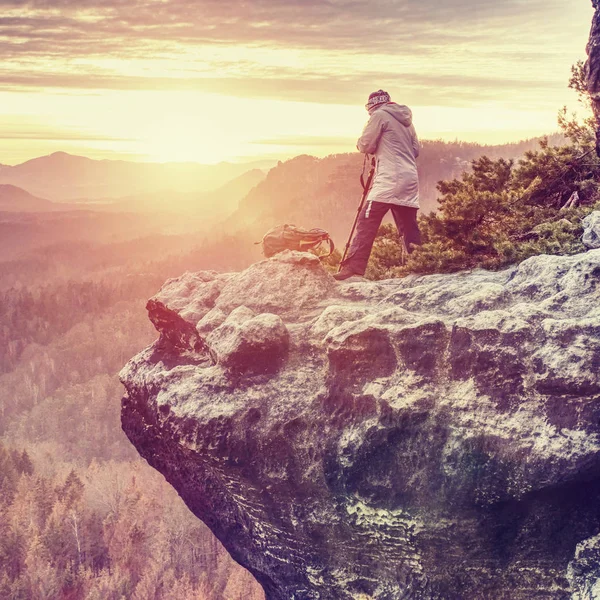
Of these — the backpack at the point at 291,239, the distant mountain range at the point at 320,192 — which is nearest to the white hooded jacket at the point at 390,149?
the backpack at the point at 291,239

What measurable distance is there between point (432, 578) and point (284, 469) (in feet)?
6.05

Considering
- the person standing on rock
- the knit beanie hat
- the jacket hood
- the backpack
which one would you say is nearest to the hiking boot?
the person standing on rock

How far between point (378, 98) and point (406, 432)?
4.88 metres

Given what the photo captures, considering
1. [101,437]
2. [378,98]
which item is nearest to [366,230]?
[378,98]

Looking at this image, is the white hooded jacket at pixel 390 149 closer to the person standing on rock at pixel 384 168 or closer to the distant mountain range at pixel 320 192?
the person standing on rock at pixel 384 168

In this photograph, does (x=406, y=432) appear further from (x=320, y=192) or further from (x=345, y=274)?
(x=320, y=192)

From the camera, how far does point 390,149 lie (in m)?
8.19

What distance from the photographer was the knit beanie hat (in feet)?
27.0

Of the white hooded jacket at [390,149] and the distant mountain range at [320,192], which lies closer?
the white hooded jacket at [390,149]

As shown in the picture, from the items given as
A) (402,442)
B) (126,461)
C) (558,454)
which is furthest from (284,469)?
(126,461)

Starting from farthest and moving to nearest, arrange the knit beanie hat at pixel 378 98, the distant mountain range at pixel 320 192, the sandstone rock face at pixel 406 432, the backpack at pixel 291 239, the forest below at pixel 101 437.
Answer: the distant mountain range at pixel 320 192 < the forest below at pixel 101 437 < the backpack at pixel 291 239 < the knit beanie hat at pixel 378 98 < the sandstone rock face at pixel 406 432

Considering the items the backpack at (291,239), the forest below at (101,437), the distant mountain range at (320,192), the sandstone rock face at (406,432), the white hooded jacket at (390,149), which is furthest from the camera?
the distant mountain range at (320,192)

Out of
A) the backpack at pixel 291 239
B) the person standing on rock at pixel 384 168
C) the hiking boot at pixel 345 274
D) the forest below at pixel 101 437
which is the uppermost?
the person standing on rock at pixel 384 168

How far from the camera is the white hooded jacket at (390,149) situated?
8125mm
